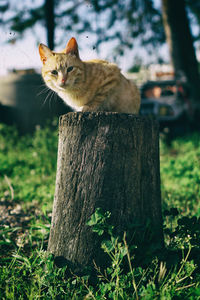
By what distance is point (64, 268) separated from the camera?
6.40 ft

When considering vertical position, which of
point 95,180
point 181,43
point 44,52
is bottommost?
point 95,180

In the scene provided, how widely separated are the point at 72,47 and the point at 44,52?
0.29 metres

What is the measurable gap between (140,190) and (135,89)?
1.39 m

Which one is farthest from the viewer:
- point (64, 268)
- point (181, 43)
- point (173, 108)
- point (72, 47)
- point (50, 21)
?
point (173, 108)

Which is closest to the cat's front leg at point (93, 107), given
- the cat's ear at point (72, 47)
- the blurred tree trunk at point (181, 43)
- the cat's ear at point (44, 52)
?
the cat's ear at point (72, 47)

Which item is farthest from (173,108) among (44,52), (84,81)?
(44,52)

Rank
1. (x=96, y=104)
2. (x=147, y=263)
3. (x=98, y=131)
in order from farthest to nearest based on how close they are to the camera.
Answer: (x=96, y=104)
(x=98, y=131)
(x=147, y=263)

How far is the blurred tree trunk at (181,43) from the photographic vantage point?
7.91m

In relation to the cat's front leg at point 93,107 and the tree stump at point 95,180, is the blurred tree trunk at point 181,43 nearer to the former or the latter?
the cat's front leg at point 93,107

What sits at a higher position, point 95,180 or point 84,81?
point 84,81

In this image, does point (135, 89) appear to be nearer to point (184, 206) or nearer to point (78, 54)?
point (78, 54)

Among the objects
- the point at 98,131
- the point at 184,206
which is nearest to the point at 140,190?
the point at 98,131

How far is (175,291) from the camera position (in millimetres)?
1747

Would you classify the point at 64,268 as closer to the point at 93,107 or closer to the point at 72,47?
the point at 93,107
